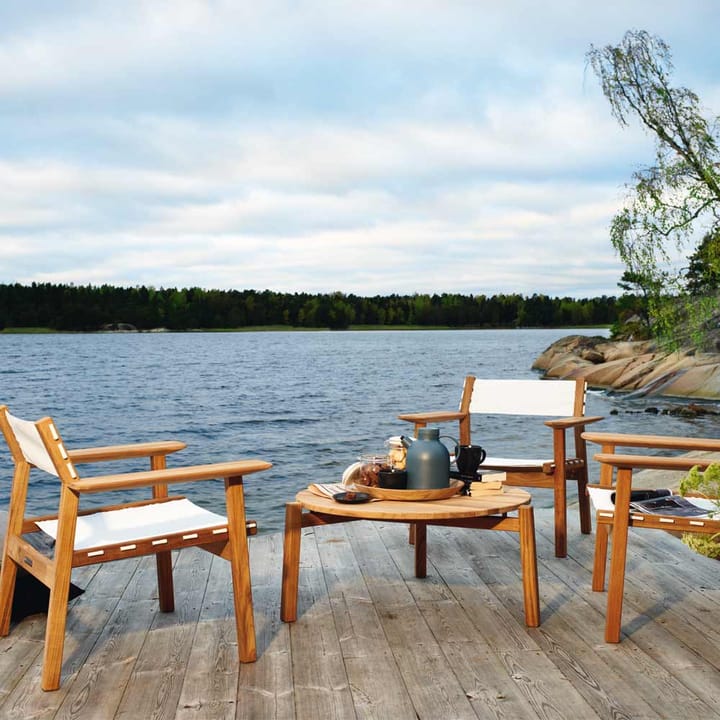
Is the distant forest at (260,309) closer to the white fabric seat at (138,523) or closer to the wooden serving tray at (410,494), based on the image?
the wooden serving tray at (410,494)

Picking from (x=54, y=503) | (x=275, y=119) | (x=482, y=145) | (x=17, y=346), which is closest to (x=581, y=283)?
(x=275, y=119)

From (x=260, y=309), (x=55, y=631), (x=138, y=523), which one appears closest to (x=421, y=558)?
(x=138, y=523)

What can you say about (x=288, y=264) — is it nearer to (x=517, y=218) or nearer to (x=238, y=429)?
(x=517, y=218)

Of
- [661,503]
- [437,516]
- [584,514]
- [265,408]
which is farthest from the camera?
[265,408]

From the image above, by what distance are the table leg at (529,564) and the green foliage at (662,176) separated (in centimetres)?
1137

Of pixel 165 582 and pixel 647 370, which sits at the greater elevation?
pixel 165 582

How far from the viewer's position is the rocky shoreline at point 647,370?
771 inches

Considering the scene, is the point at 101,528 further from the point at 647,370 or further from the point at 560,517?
the point at 647,370

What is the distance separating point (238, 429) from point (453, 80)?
40.0ft

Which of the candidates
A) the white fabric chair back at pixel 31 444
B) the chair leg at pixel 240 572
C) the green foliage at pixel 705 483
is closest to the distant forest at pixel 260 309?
the green foliage at pixel 705 483

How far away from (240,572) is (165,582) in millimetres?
569

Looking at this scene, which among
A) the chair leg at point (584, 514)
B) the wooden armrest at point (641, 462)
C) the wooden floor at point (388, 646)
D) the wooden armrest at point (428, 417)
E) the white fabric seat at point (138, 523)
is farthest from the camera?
the chair leg at point (584, 514)

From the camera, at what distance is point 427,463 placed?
2863mm

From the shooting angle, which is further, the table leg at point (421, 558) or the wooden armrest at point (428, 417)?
the wooden armrest at point (428, 417)
